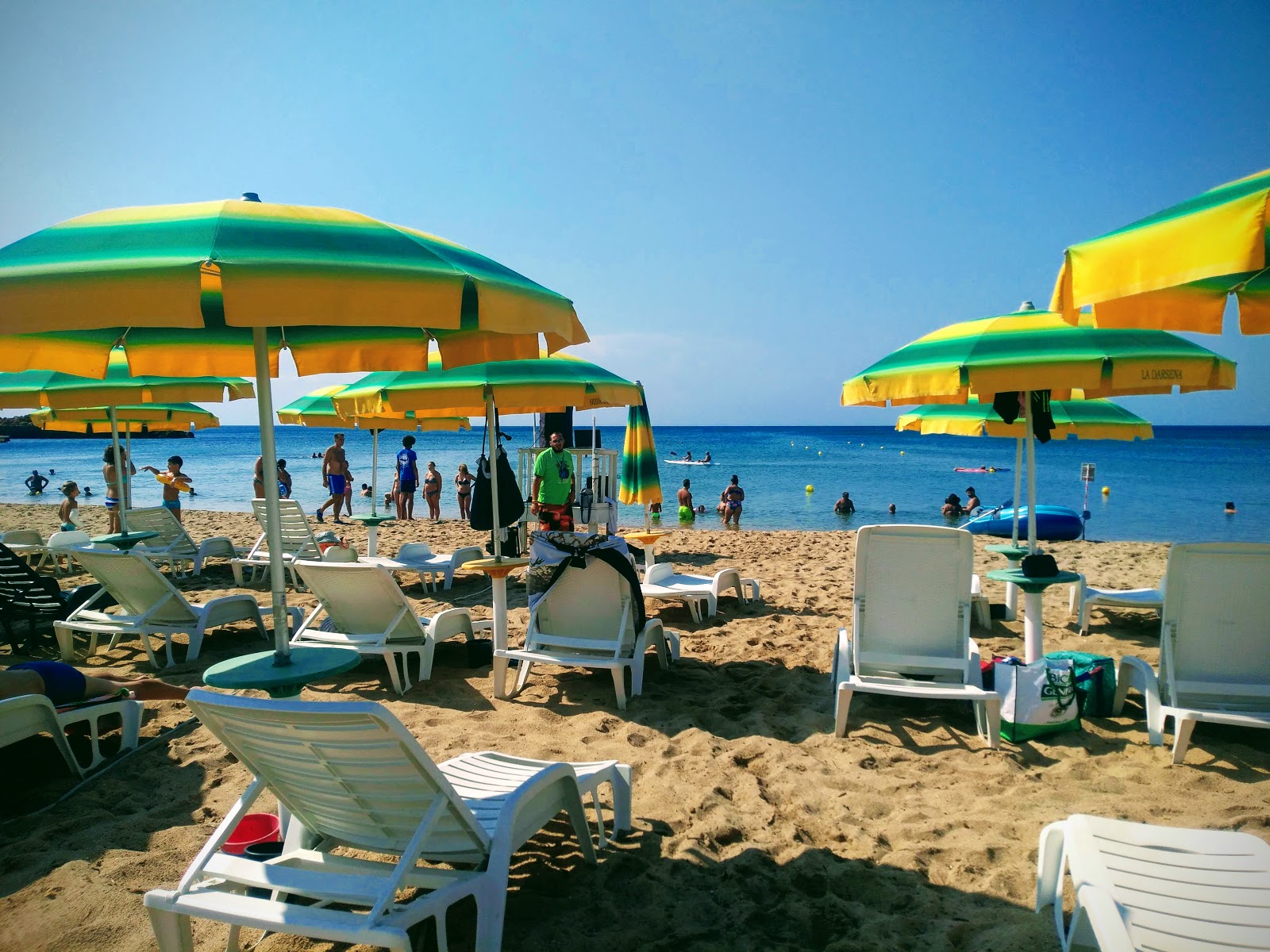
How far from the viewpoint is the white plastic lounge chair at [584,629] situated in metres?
4.48

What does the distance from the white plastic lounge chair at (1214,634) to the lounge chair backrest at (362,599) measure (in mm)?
4172

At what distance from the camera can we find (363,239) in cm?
Result: 232

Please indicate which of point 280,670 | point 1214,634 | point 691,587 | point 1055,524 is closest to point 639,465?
point 691,587

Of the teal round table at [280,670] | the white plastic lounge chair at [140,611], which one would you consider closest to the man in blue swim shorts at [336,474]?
the white plastic lounge chair at [140,611]

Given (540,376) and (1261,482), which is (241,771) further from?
(1261,482)

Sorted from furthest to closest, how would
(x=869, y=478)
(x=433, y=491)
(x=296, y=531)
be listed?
(x=869, y=478) → (x=433, y=491) → (x=296, y=531)

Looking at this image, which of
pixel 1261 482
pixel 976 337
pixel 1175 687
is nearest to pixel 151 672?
pixel 976 337

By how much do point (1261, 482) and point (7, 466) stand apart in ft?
210

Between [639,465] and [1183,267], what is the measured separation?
23.6 feet

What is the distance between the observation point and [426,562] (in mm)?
8078

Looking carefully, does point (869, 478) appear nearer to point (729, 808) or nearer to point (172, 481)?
point (172, 481)

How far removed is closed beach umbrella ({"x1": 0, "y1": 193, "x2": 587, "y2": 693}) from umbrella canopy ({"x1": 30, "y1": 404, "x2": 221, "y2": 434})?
741 cm

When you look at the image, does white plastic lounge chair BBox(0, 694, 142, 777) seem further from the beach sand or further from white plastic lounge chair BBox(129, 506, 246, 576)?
white plastic lounge chair BBox(129, 506, 246, 576)

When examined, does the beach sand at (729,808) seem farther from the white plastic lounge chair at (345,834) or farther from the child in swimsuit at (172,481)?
the child in swimsuit at (172,481)
